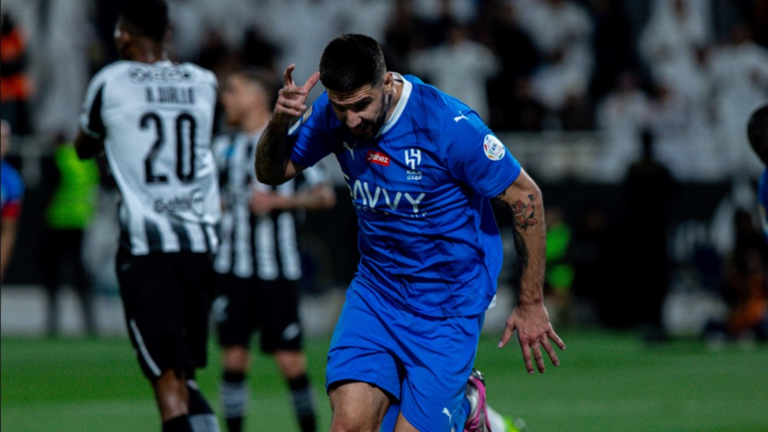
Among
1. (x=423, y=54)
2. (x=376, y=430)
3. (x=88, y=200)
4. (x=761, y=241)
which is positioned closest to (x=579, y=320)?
(x=761, y=241)

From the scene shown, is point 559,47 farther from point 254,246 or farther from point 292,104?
point 292,104

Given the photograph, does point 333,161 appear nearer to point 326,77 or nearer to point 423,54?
point 423,54

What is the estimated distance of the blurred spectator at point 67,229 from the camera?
719 inches

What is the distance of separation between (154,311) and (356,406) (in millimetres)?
1477

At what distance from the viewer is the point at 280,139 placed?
628 cm

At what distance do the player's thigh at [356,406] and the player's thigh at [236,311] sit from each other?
330cm

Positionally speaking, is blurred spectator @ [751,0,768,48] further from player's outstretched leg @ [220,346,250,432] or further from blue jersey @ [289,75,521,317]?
blue jersey @ [289,75,521,317]

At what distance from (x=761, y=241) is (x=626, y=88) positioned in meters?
3.84

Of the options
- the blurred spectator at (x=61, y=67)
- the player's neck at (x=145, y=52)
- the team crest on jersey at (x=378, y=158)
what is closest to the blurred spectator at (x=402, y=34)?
the blurred spectator at (x=61, y=67)

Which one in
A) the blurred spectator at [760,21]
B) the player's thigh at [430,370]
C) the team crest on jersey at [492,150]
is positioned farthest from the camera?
the blurred spectator at [760,21]

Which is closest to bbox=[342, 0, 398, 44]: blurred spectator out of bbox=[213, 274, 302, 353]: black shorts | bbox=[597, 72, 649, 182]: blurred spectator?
bbox=[597, 72, 649, 182]: blurred spectator

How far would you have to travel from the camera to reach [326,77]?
5.87 metres

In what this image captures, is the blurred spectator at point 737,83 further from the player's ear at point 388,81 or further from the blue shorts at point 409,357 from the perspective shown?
the player's ear at point 388,81

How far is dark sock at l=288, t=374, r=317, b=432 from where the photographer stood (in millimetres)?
9117
